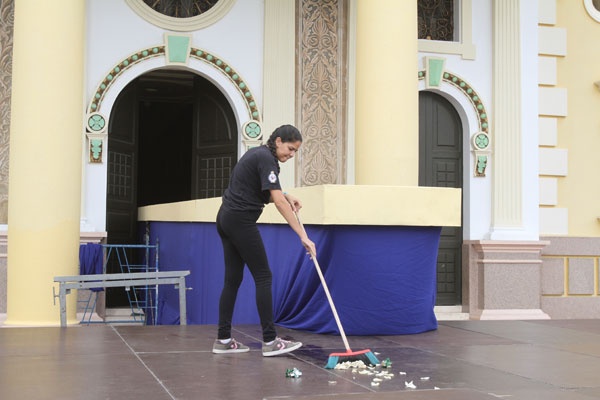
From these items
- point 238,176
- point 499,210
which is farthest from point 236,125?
point 238,176

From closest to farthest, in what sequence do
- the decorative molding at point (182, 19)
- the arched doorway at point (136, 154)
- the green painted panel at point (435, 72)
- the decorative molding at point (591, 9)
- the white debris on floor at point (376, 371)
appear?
1. the white debris on floor at point (376, 371)
2. the decorative molding at point (182, 19)
3. the arched doorway at point (136, 154)
4. the green painted panel at point (435, 72)
5. the decorative molding at point (591, 9)

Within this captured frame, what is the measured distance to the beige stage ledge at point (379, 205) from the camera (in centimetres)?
763

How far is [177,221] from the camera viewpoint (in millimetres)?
11656

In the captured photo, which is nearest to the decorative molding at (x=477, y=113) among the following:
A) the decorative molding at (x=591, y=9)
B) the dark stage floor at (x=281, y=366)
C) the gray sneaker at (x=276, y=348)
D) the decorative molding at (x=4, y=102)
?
the decorative molding at (x=591, y=9)

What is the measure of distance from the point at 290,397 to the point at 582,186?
10.4 m

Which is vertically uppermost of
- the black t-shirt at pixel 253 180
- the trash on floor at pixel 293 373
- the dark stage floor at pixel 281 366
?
the black t-shirt at pixel 253 180

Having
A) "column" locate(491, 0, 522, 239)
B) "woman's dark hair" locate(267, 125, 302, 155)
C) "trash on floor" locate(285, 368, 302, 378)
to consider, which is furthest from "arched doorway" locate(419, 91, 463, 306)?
"trash on floor" locate(285, 368, 302, 378)

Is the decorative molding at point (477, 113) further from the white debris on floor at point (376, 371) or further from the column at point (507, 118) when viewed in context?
the white debris on floor at point (376, 371)

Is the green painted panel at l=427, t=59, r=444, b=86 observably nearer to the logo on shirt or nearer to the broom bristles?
the logo on shirt

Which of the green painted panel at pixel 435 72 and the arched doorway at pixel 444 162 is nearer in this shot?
the green painted panel at pixel 435 72

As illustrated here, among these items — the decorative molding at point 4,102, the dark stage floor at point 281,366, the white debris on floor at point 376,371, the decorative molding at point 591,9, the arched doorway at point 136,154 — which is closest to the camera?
the dark stage floor at point 281,366

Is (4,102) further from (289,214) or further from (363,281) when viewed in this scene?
(289,214)

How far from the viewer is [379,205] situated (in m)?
7.72

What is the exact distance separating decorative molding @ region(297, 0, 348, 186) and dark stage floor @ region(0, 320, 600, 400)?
5424 mm
